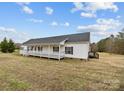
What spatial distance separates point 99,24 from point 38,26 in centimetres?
1214

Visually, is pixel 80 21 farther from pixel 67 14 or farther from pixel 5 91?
pixel 5 91

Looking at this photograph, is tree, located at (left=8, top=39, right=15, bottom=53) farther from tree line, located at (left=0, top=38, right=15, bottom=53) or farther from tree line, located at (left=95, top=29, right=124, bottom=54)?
tree line, located at (left=95, top=29, right=124, bottom=54)

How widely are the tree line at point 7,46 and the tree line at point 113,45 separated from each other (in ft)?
70.7

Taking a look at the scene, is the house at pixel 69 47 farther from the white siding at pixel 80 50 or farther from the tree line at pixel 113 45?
the tree line at pixel 113 45

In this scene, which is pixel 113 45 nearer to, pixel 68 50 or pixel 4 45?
pixel 68 50

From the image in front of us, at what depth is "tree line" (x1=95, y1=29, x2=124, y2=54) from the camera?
134ft

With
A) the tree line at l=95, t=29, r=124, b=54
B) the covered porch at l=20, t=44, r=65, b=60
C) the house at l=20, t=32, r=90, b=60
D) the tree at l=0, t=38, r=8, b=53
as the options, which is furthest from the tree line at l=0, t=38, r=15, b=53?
the tree line at l=95, t=29, r=124, b=54

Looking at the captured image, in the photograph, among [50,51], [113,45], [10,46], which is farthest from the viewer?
[113,45]

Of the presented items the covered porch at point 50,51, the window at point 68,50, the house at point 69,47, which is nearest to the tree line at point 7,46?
the covered porch at point 50,51

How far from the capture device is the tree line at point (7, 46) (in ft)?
124

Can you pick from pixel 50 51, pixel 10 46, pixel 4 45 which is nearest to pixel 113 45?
pixel 50 51

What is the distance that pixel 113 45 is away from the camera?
43.5 metres

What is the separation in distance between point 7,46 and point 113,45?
2741cm

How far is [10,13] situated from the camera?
74.9 feet
